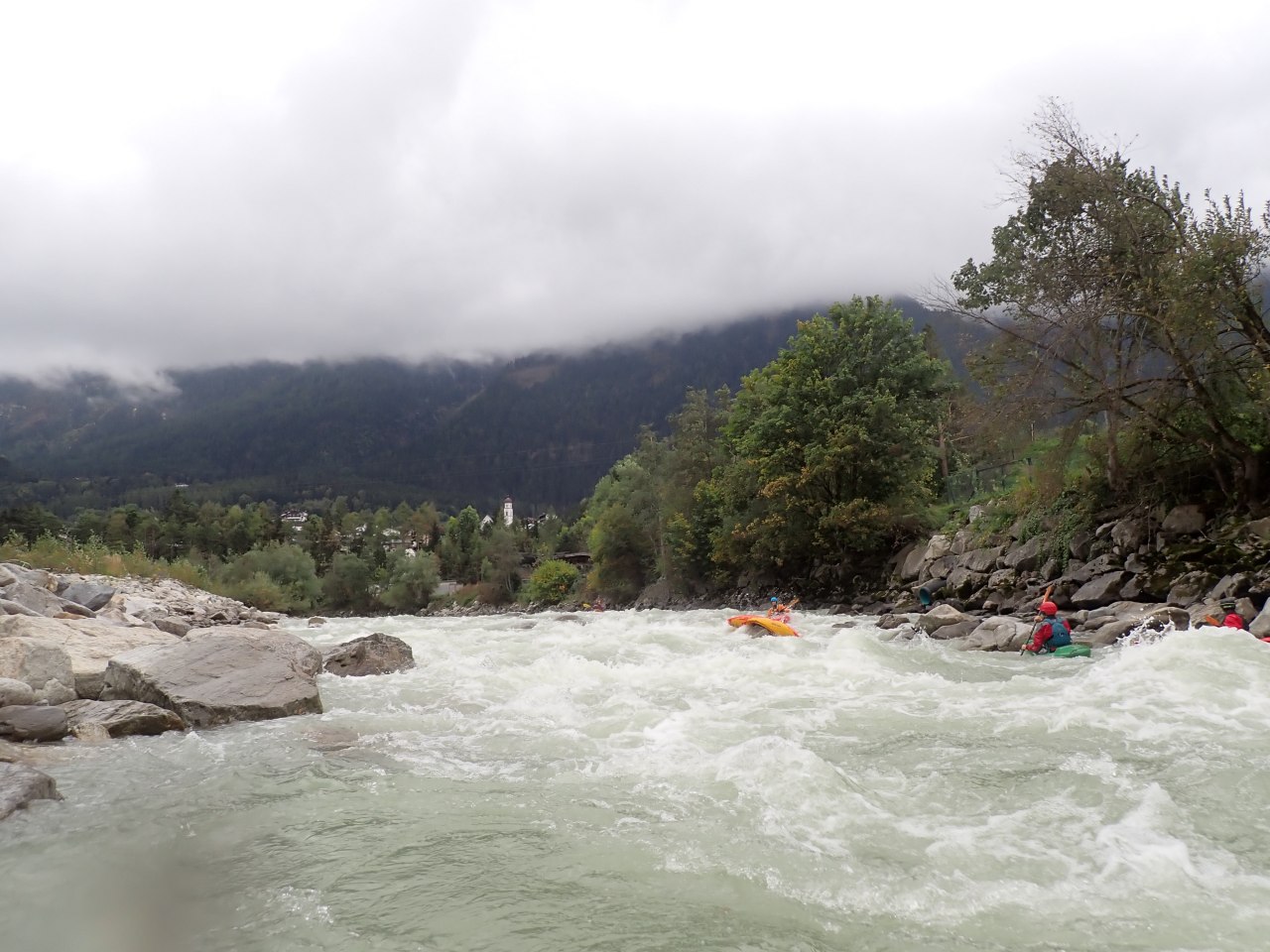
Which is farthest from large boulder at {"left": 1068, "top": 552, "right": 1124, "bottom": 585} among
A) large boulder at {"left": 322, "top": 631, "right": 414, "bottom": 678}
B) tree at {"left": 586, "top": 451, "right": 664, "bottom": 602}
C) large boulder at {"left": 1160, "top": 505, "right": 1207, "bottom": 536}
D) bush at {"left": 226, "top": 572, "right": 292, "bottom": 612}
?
bush at {"left": 226, "top": 572, "right": 292, "bottom": 612}

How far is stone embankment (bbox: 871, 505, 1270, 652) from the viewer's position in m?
13.4

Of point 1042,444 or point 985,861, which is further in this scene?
point 1042,444

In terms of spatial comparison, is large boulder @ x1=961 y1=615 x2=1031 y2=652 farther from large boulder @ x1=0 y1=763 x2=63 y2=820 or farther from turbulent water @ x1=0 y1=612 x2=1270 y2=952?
large boulder @ x1=0 y1=763 x2=63 y2=820

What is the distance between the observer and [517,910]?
13.1ft

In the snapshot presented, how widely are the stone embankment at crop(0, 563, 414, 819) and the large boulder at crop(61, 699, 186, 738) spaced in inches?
0.4

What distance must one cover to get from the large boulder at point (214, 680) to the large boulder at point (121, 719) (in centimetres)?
30

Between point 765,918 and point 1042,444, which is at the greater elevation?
point 1042,444

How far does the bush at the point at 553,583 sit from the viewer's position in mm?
70688

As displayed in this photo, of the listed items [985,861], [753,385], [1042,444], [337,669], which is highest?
[753,385]

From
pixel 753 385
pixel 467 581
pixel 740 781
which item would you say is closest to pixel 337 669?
pixel 740 781

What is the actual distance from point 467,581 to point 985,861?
93.0 meters

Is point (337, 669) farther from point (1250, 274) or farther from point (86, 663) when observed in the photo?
point (1250, 274)

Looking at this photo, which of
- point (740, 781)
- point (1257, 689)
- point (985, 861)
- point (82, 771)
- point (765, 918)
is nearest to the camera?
point (765, 918)

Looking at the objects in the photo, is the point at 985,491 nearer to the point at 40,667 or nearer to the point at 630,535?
the point at 40,667
